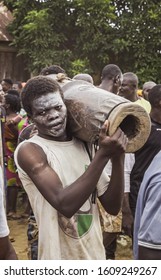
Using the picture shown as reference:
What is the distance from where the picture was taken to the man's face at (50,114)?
1.97 m

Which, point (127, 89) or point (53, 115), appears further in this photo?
point (127, 89)

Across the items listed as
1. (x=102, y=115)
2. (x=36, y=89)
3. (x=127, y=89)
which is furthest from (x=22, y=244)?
(x=102, y=115)

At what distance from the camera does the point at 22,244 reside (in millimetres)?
5145

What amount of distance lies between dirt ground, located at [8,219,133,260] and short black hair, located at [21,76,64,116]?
9.31 ft

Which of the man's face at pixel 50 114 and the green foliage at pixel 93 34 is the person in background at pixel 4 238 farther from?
the green foliage at pixel 93 34

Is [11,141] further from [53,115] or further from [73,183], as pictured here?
[73,183]

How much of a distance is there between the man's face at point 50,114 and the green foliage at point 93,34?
9644mm

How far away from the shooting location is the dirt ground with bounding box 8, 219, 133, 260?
15.3 ft

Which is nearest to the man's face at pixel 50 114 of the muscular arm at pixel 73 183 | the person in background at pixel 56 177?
the person in background at pixel 56 177

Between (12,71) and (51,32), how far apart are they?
1.57m

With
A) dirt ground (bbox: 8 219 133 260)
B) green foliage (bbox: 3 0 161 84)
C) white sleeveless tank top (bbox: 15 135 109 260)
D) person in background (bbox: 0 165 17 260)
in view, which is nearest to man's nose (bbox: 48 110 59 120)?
white sleeveless tank top (bbox: 15 135 109 260)

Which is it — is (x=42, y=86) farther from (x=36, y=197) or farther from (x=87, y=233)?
(x=87, y=233)

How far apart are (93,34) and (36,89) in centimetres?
1029
